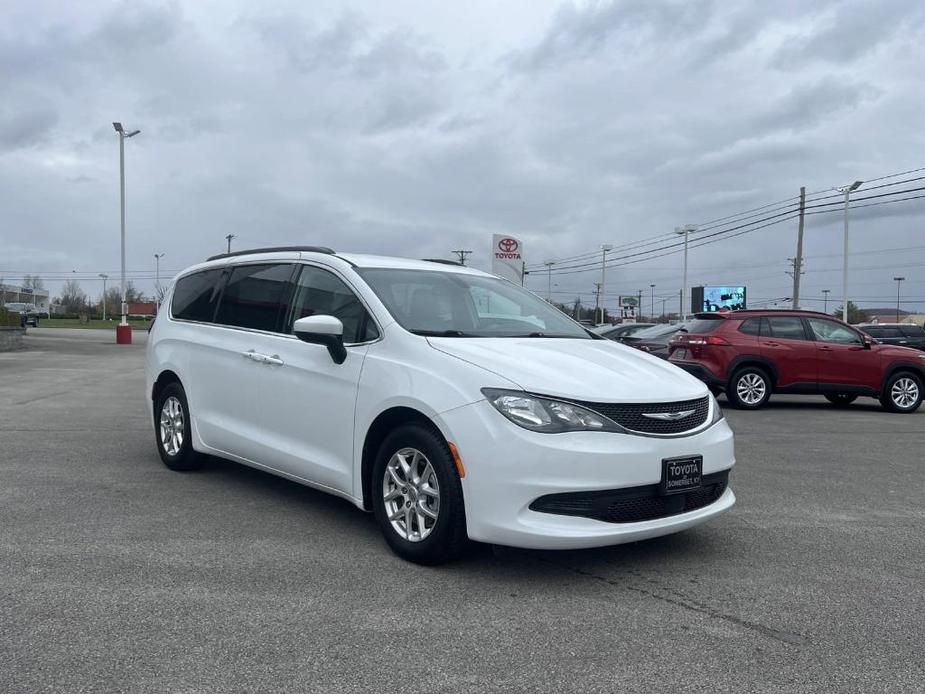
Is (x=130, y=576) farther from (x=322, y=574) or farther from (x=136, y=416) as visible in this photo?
(x=136, y=416)

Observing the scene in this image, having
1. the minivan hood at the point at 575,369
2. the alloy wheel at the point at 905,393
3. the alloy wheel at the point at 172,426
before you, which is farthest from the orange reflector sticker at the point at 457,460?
the alloy wheel at the point at 905,393

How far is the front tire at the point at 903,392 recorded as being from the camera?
13711 mm

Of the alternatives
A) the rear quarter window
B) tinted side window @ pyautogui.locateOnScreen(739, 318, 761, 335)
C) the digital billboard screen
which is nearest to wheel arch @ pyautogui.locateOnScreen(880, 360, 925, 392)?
tinted side window @ pyautogui.locateOnScreen(739, 318, 761, 335)

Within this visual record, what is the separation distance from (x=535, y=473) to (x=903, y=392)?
11807mm

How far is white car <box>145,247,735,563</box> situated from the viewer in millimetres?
4137

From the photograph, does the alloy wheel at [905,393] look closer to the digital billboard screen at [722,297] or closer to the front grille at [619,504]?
the front grille at [619,504]

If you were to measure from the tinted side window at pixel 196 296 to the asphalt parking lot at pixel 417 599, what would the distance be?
1.34 m

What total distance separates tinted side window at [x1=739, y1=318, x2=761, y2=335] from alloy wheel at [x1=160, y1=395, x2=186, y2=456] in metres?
9.51

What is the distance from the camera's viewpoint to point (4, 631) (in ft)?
11.6

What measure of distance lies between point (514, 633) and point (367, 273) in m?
2.63

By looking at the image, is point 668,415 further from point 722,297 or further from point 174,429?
point 722,297

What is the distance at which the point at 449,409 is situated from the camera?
4289mm

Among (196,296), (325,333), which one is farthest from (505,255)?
(325,333)

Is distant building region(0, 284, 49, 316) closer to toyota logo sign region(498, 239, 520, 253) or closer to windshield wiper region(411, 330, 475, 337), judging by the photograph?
toyota logo sign region(498, 239, 520, 253)
